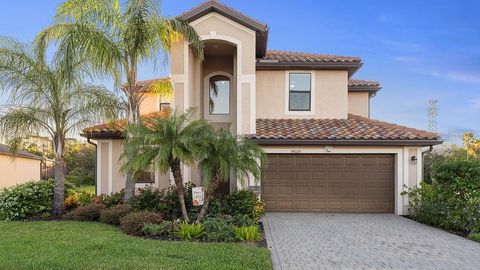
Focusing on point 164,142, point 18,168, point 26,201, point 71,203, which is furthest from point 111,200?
point 18,168

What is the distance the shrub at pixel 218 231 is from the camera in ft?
33.1

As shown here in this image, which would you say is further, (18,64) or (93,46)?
(18,64)

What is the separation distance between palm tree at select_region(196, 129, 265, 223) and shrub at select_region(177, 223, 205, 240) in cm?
82

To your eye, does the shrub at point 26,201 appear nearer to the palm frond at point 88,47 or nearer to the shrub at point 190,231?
the palm frond at point 88,47

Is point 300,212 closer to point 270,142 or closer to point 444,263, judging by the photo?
point 270,142

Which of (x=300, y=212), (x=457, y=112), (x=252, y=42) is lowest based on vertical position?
(x=300, y=212)

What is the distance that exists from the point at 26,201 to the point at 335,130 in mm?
11291

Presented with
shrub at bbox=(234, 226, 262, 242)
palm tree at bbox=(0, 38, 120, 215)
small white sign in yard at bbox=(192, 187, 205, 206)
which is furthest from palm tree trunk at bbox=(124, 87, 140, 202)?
shrub at bbox=(234, 226, 262, 242)

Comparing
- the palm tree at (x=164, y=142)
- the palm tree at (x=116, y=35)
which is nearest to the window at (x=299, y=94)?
the palm tree at (x=116, y=35)

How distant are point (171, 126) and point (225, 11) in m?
6.37

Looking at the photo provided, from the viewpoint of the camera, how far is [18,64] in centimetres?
1366

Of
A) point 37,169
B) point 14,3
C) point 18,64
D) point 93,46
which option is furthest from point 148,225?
point 37,169

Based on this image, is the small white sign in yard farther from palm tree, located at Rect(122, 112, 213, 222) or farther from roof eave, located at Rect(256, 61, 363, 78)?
roof eave, located at Rect(256, 61, 363, 78)

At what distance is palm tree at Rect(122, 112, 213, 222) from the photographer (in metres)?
10.9
